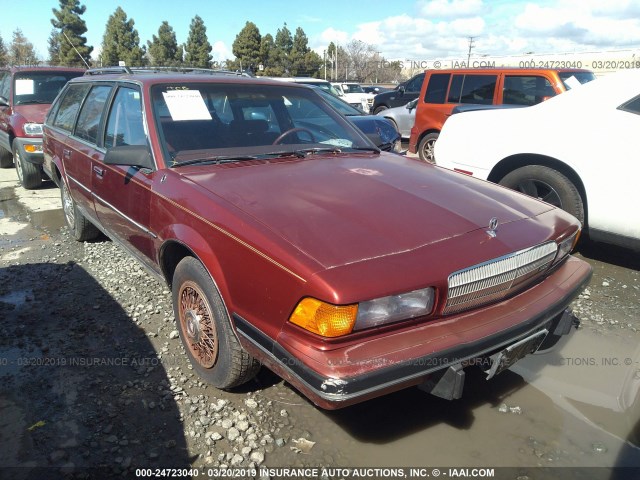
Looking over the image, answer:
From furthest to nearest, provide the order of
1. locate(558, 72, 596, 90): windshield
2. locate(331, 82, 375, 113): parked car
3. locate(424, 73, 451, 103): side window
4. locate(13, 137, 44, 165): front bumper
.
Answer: locate(331, 82, 375, 113): parked car < locate(424, 73, 451, 103): side window < locate(558, 72, 596, 90): windshield < locate(13, 137, 44, 165): front bumper

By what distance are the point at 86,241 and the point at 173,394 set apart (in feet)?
9.67

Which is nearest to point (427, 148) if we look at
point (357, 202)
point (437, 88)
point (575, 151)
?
point (437, 88)

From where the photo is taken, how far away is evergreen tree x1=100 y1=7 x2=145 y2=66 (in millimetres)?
42781

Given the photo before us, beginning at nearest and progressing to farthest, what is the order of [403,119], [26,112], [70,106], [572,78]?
[70,106], [26,112], [572,78], [403,119]

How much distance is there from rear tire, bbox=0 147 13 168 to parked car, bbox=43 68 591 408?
6.71 meters

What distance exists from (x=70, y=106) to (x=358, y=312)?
4081 mm

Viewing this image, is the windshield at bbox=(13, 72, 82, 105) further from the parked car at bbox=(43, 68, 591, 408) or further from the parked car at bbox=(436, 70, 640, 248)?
the parked car at bbox=(436, 70, 640, 248)

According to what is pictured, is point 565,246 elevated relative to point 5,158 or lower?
elevated

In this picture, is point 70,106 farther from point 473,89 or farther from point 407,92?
point 407,92

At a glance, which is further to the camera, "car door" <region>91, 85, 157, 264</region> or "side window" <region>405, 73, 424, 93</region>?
"side window" <region>405, 73, 424, 93</region>

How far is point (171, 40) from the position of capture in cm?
4850

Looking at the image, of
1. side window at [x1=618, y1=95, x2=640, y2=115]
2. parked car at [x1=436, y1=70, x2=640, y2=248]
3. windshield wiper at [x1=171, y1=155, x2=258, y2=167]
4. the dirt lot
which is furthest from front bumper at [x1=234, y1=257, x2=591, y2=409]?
side window at [x1=618, y1=95, x2=640, y2=115]

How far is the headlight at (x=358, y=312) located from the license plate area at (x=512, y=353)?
1.36ft

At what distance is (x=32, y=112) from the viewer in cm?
746
